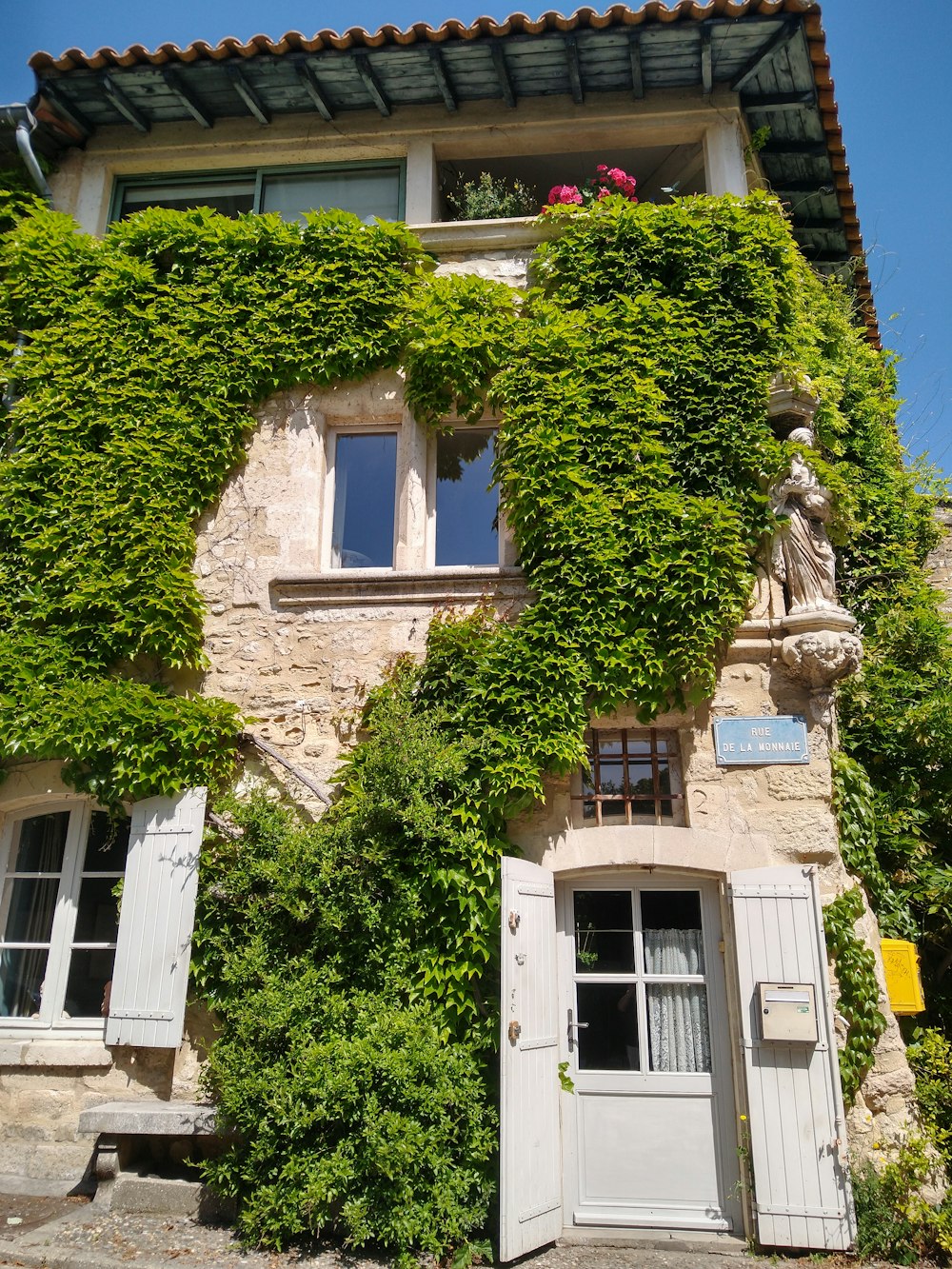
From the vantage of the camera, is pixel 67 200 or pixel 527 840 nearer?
pixel 527 840

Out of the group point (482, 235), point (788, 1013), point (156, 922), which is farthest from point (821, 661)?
point (156, 922)

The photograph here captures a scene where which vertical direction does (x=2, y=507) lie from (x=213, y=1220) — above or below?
above

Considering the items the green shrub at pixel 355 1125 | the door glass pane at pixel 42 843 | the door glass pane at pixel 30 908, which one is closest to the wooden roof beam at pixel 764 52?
the green shrub at pixel 355 1125

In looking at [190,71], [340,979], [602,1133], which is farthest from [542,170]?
[602,1133]

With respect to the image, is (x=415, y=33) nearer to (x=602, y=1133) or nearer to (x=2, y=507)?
(x=2, y=507)

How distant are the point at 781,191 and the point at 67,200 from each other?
5.96 metres

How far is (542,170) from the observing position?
791 cm

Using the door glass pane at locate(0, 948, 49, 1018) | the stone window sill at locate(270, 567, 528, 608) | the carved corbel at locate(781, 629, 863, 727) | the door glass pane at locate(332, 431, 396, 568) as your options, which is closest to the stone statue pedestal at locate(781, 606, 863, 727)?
the carved corbel at locate(781, 629, 863, 727)

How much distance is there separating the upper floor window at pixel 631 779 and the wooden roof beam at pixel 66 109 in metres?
6.27

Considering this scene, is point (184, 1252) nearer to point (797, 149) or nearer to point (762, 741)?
point (762, 741)

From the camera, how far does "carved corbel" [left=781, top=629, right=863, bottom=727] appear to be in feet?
17.5

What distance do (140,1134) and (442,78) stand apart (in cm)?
724

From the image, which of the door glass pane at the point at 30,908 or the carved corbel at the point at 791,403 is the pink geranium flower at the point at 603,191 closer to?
the carved corbel at the point at 791,403

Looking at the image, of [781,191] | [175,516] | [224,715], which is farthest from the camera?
[781,191]
